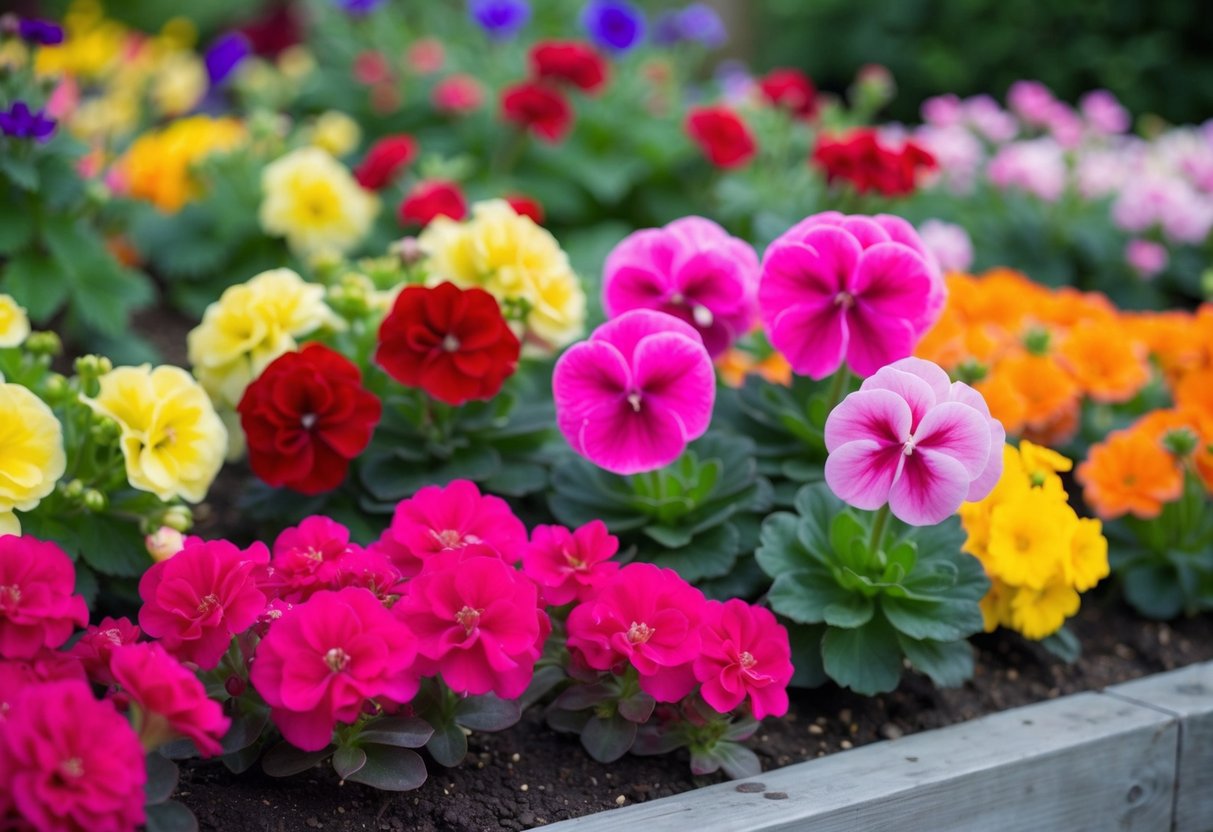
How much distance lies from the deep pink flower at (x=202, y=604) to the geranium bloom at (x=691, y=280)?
75cm

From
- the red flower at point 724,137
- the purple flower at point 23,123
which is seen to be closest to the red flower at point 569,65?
the red flower at point 724,137

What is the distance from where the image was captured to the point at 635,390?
178cm

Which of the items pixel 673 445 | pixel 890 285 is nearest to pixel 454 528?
pixel 673 445

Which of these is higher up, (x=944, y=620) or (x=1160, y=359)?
(x=944, y=620)

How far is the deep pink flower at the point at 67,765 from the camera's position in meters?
1.25

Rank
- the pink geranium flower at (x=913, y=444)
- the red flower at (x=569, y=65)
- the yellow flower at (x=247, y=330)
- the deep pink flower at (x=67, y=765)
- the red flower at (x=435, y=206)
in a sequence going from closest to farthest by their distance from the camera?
1. the deep pink flower at (x=67, y=765)
2. the pink geranium flower at (x=913, y=444)
3. the yellow flower at (x=247, y=330)
4. the red flower at (x=435, y=206)
5. the red flower at (x=569, y=65)

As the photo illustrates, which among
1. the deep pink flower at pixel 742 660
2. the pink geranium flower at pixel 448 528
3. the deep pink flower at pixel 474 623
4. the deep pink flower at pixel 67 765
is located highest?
the deep pink flower at pixel 67 765

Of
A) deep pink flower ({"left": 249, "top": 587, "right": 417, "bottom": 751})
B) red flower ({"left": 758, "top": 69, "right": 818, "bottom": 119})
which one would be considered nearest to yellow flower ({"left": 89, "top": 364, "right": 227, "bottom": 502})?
deep pink flower ({"left": 249, "top": 587, "right": 417, "bottom": 751})

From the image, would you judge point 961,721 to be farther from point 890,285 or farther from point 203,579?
point 203,579

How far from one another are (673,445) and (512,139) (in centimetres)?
245

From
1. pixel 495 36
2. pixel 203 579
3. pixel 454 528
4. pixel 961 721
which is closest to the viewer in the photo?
pixel 203 579

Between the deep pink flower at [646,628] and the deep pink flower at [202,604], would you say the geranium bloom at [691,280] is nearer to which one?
the deep pink flower at [646,628]

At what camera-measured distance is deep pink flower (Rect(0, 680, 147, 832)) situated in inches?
49.4

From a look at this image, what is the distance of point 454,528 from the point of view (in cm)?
178
